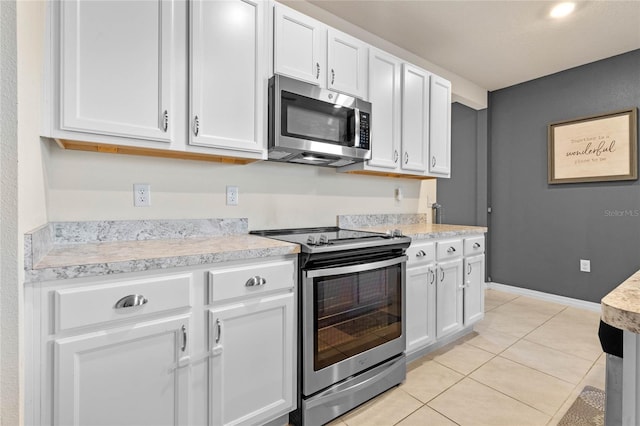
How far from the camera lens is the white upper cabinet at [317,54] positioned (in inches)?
73.9

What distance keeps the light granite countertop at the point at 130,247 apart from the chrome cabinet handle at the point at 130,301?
97 millimetres

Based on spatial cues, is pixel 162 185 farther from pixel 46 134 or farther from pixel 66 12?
pixel 66 12

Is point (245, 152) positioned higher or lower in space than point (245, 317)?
higher

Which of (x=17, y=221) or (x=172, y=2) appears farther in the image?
(x=172, y=2)

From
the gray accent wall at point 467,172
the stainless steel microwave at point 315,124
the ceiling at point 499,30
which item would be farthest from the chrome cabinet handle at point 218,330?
the gray accent wall at point 467,172

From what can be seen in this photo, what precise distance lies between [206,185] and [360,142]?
1.05 m

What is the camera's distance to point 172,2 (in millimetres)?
1508

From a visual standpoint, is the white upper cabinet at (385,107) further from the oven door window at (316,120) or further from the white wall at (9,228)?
the white wall at (9,228)

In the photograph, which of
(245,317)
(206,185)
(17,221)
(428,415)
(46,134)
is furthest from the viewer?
(206,185)

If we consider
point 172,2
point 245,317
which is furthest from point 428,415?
point 172,2

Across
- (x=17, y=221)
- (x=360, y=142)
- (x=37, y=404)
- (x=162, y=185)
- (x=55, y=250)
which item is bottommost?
(x=37, y=404)

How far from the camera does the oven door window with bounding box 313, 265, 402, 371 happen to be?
1.64 meters

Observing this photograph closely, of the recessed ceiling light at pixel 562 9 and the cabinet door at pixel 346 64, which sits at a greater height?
the recessed ceiling light at pixel 562 9

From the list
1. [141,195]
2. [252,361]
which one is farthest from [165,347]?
[141,195]
